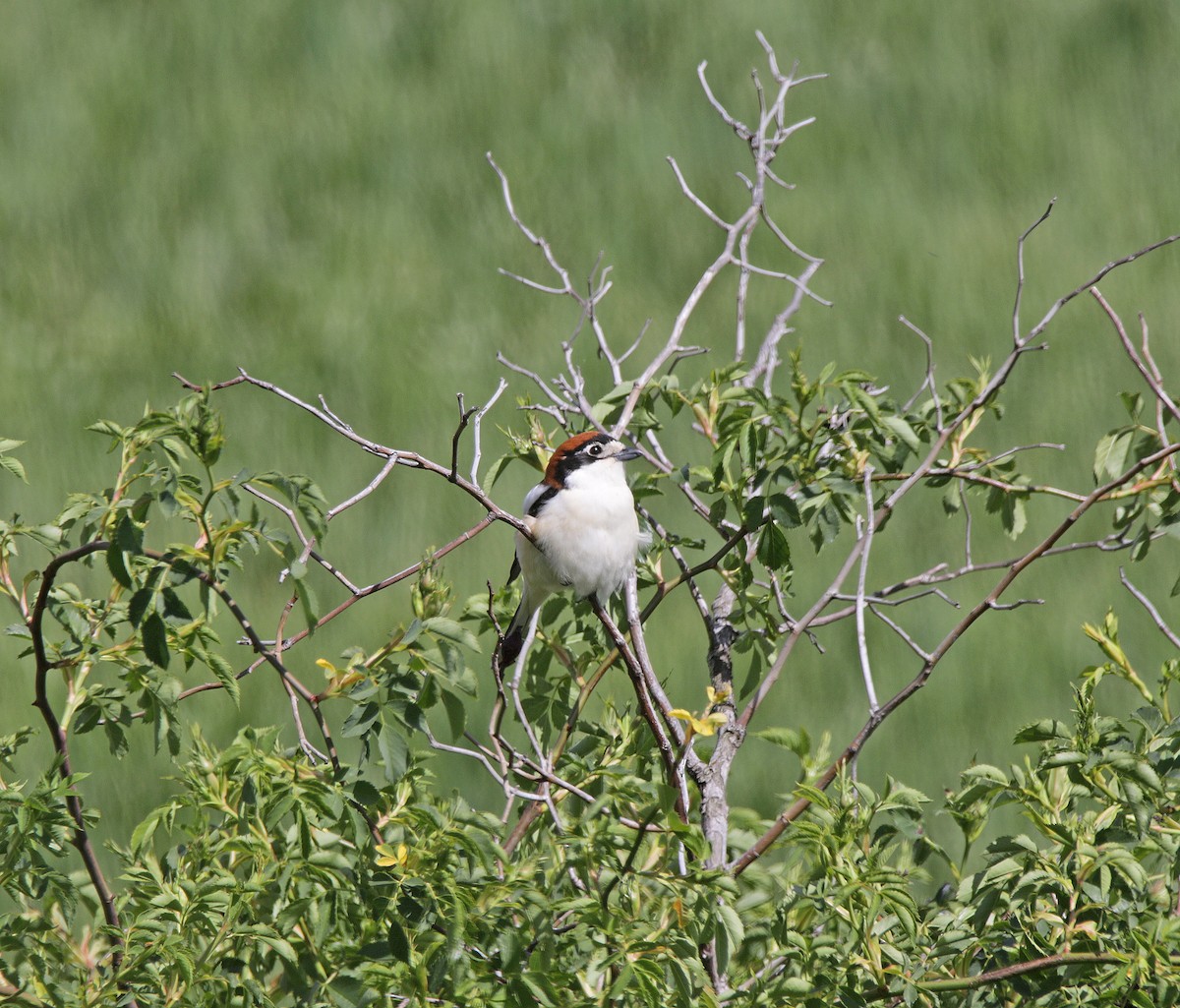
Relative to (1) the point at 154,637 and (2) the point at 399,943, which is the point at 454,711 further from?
(1) the point at 154,637

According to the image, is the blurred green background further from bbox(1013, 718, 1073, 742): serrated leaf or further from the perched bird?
bbox(1013, 718, 1073, 742): serrated leaf

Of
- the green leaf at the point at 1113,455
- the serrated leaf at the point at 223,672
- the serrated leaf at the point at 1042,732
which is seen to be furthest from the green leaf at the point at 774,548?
the serrated leaf at the point at 223,672

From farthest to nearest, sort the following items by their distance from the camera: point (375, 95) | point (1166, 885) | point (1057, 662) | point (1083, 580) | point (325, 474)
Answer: point (375, 95), point (325, 474), point (1083, 580), point (1057, 662), point (1166, 885)

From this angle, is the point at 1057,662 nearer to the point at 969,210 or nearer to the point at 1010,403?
the point at 1010,403

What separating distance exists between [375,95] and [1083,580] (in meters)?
4.75

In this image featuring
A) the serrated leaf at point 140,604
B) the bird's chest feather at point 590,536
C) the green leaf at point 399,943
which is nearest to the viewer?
the serrated leaf at point 140,604

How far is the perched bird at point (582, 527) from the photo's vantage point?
3230 mm

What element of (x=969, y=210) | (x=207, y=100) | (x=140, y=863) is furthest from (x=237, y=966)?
(x=207, y=100)

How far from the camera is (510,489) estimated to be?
6293mm

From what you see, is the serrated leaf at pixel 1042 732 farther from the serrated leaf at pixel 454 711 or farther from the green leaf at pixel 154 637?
the green leaf at pixel 154 637

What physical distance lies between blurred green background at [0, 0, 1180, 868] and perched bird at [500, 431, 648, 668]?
1.83m

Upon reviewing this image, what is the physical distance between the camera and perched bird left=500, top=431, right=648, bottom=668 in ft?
10.6

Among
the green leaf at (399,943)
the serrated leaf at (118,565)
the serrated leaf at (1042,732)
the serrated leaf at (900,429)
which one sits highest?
the serrated leaf at (900,429)

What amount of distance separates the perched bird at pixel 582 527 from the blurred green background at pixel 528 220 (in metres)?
1.83
